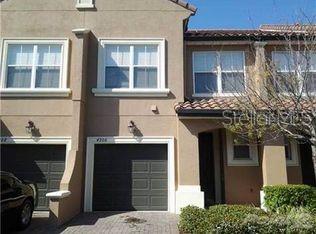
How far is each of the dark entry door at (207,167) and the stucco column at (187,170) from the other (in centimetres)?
233

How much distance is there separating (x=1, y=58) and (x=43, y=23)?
2.25m

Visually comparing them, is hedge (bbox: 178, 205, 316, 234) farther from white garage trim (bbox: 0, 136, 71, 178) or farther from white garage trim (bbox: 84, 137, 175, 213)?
white garage trim (bbox: 0, 136, 71, 178)

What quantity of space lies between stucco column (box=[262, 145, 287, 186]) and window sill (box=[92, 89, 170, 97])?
14.9 feet

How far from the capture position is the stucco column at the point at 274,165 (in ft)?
45.9

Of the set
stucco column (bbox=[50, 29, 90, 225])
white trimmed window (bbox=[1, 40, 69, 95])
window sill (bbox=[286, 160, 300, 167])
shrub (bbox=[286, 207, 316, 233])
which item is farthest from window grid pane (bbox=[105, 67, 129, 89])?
shrub (bbox=[286, 207, 316, 233])

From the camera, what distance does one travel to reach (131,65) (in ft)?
51.0

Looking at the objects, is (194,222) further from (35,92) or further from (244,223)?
(35,92)

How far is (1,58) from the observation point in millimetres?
15359

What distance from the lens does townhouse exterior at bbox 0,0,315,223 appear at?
14.5 meters

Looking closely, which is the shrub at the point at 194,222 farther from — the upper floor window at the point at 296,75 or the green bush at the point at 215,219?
the upper floor window at the point at 296,75

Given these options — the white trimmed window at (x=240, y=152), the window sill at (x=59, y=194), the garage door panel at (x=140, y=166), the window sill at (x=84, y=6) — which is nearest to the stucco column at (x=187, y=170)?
the garage door panel at (x=140, y=166)

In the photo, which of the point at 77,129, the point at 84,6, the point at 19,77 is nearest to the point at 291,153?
the point at 77,129

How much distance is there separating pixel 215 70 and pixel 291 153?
4.78 m

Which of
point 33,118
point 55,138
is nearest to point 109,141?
point 55,138
